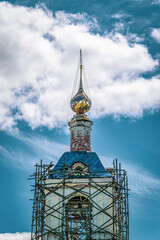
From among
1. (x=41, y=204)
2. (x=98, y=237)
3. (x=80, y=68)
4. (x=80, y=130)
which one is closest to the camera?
(x=98, y=237)

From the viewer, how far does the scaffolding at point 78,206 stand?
19344 millimetres

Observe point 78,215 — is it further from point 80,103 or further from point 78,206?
point 80,103

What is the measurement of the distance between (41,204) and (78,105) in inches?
208

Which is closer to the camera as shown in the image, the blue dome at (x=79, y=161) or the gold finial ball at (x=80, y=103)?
the blue dome at (x=79, y=161)

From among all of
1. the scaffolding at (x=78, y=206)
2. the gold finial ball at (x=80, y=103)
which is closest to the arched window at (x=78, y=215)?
the scaffolding at (x=78, y=206)

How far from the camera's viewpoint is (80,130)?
22906 millimetres

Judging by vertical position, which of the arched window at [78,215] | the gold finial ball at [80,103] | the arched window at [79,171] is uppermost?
the gold finial ball at [80,103]

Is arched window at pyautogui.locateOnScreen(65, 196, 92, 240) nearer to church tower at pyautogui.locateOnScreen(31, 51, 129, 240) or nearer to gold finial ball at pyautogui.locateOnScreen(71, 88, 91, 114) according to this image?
church tower at pyautogui.locateOnScreen(31, 51, 129, 240)

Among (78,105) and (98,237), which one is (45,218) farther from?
(78,105)

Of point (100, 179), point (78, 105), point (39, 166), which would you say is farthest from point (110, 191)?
point (78, 105)

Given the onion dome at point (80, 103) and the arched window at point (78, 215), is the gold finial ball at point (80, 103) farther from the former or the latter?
the arched window at point (78, 215)

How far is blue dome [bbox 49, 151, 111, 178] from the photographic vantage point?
2051cm

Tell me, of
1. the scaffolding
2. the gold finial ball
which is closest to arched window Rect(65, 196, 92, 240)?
the scaffolding

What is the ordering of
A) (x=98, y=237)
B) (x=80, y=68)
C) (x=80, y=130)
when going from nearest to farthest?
(x=98, y=237) < (x=80, y=130) < (x=80, y=68)
